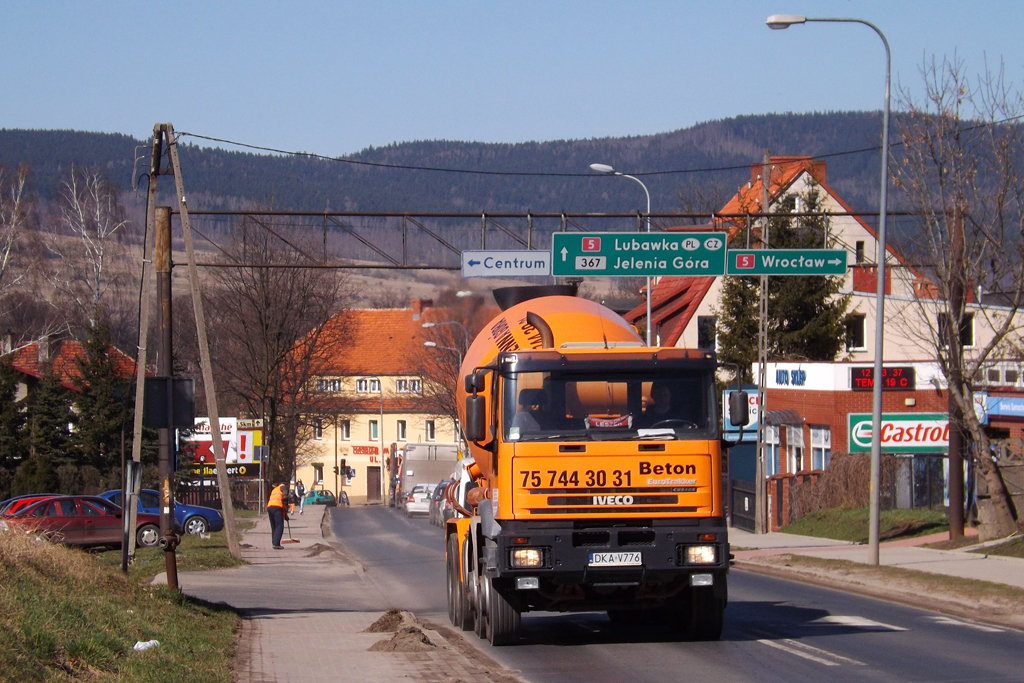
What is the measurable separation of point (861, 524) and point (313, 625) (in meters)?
18.4

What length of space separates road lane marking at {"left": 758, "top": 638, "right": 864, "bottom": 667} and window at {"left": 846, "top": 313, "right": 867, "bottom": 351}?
35.6 m

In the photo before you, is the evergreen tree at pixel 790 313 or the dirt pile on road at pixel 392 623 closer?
the dirt pile on road at pixel 392 623

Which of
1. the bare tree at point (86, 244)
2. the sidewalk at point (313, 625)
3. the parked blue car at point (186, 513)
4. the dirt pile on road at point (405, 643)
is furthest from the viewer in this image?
the bare tree at point (86, 244)

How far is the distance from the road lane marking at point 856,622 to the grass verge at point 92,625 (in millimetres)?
7119

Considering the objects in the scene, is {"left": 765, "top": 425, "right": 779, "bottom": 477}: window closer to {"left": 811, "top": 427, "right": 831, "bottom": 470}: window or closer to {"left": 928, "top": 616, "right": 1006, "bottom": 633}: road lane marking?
{"left": 811, "top": 427, "right": 831, "bottom": 470}: window

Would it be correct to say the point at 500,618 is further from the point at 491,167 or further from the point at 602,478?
the point at 491,167

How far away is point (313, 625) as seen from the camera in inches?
534

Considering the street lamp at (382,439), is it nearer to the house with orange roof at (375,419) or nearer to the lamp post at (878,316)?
the house with orange roof at (375,419)

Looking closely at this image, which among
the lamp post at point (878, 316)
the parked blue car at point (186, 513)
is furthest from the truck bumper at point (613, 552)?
the parked blue car at point (186, 513)

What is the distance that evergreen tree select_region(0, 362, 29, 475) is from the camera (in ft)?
144

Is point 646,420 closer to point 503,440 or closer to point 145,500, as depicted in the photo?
point 503,440

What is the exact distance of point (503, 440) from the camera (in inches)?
424

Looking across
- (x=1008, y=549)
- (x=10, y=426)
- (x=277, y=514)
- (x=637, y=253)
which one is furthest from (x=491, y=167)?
(x=1008, y=549)

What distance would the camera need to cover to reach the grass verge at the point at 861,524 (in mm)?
25953
